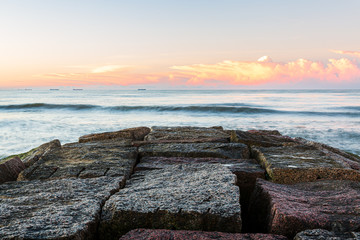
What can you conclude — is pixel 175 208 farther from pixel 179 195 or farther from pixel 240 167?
pixel 240 167

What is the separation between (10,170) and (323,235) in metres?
2.50

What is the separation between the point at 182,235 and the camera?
1364mm

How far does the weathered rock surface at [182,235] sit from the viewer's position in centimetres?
134

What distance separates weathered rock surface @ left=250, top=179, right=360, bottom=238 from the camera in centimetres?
147

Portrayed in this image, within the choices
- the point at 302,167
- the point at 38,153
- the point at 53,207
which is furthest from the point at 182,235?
the point at 38,153

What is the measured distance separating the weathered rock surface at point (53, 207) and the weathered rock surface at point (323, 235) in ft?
3.29

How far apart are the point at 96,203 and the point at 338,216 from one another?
1312mm

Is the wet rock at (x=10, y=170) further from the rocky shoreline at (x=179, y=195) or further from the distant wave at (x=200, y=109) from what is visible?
the distant wave at (x=200, y=109)

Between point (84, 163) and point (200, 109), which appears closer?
point (84, 163)

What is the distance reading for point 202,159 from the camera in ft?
9.26

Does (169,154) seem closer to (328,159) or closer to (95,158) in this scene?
(95,158)

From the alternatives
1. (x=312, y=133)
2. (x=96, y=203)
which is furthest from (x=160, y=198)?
(x=312, y=133)

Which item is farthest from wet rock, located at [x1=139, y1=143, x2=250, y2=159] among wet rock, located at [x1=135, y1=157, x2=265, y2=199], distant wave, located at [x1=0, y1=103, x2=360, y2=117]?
distant wave, located at [x1=0, y1=103, x2=360, y2=117]

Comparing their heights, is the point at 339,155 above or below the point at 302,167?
below
